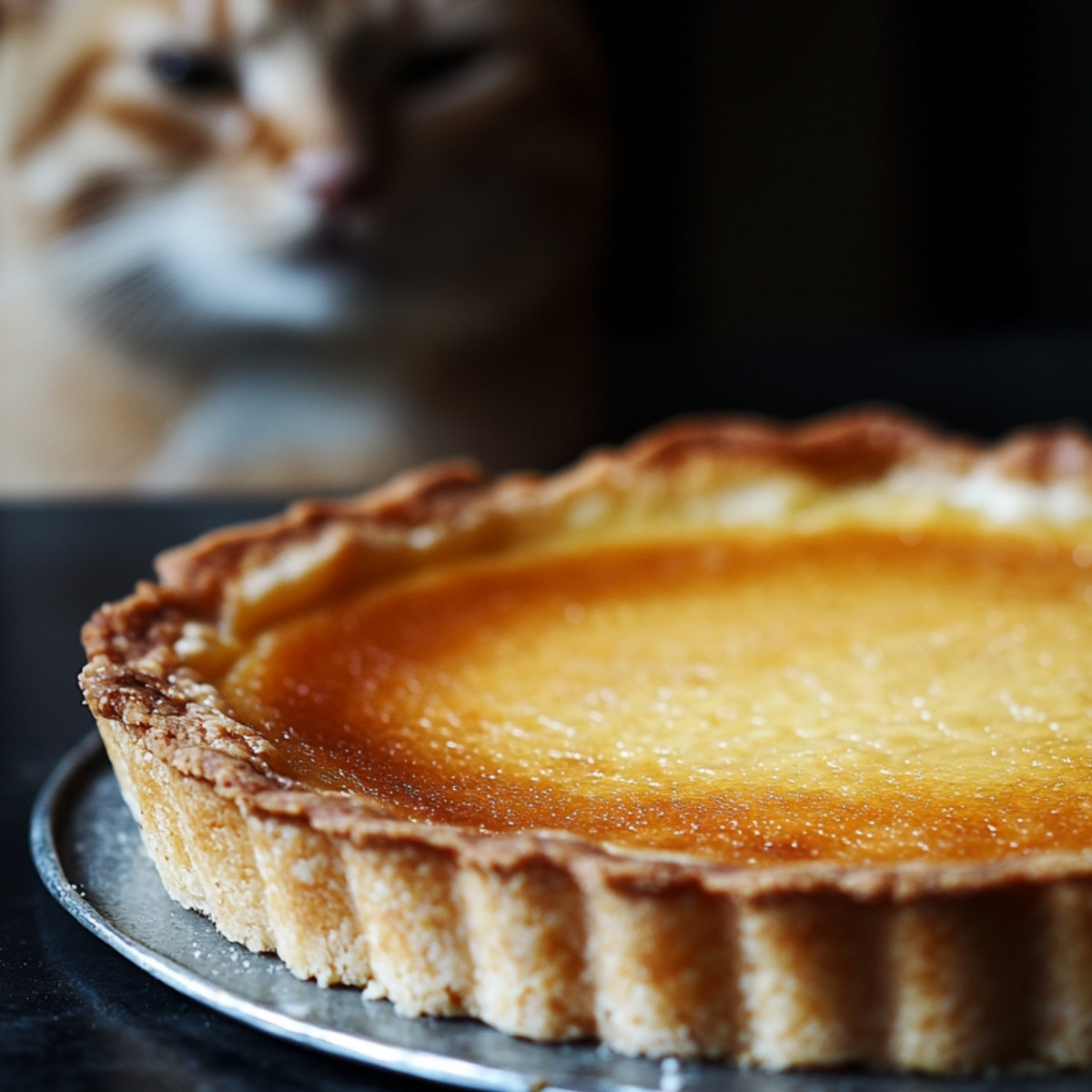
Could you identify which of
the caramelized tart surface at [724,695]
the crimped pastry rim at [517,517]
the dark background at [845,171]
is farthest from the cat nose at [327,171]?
the dark background at [845,171]

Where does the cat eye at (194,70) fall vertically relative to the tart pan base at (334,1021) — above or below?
above

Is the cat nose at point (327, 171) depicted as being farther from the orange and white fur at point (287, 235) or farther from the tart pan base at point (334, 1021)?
the tart pan base at point (334, 1021)

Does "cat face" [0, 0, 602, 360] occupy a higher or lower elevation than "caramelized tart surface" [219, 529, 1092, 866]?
higher

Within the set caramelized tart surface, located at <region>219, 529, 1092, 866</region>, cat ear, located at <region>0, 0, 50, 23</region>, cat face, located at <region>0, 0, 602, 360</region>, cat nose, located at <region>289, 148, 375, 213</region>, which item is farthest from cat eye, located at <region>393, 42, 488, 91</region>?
caramelized tart surface, located at <region>219, 529, 1092, 866</region>

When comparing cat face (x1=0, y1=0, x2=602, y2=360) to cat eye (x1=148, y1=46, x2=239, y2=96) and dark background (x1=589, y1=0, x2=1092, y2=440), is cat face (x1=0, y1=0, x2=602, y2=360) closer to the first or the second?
cat eye (x1=148, y1=46, x2=239, y2=96)

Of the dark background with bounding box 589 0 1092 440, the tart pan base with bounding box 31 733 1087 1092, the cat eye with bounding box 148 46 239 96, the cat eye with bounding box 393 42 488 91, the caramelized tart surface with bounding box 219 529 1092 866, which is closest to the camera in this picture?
the tart pan base with bounding box 31 733 1087 1092

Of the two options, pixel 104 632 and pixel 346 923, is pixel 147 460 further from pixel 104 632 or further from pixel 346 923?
pixel 346 923

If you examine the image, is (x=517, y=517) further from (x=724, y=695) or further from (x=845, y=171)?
(x=845, y=171)
